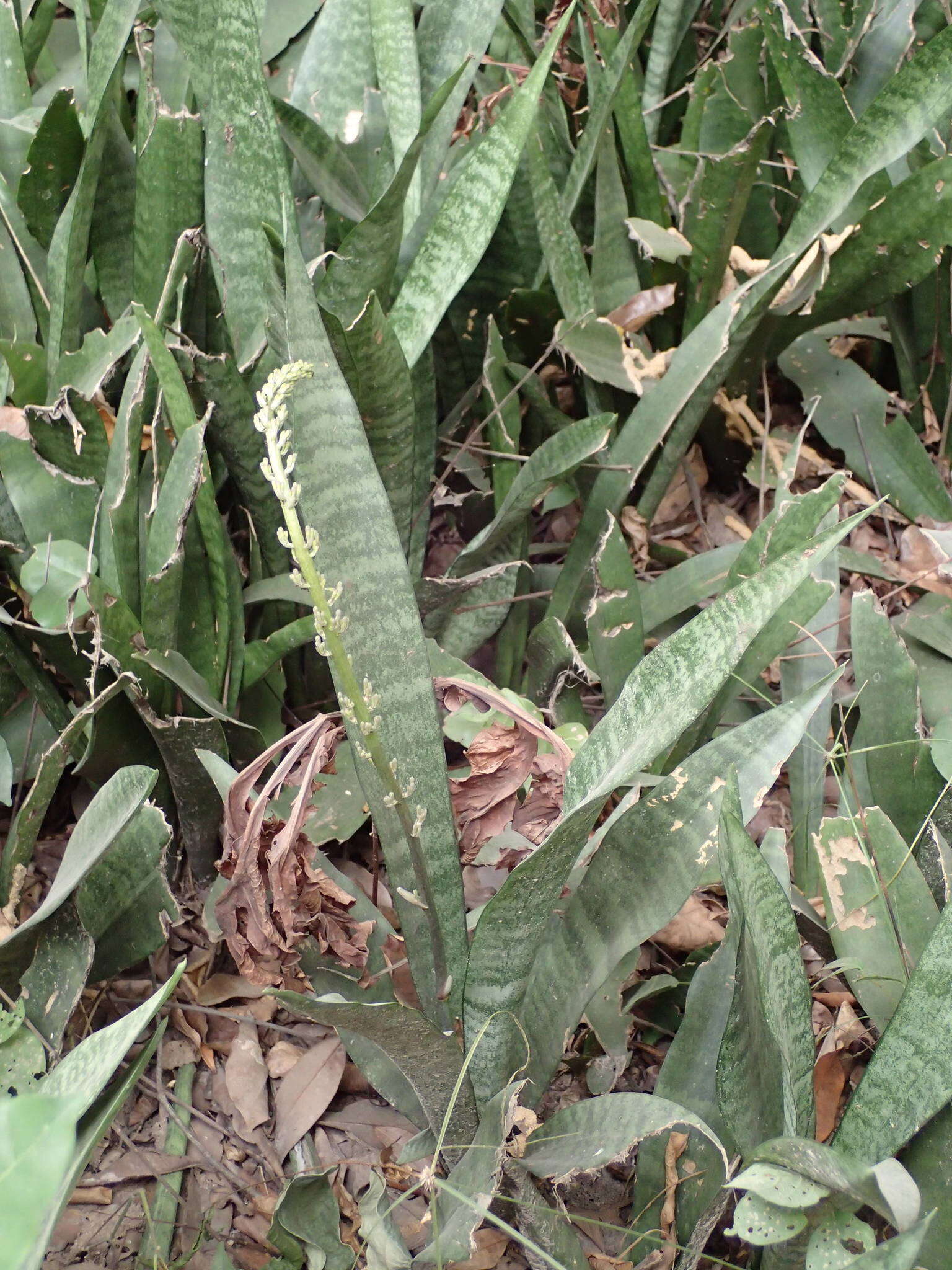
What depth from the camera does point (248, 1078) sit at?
88 cm

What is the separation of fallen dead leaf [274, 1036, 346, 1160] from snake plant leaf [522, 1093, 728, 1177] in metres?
0.25

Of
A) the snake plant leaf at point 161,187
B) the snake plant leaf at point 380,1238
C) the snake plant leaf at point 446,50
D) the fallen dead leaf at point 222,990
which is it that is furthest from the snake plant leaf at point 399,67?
the snake plant leaf at point 380,1238

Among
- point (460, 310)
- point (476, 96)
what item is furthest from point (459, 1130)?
point (476, 96)

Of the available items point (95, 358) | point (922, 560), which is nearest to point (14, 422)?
point (95, 358)

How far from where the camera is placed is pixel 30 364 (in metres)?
0.93

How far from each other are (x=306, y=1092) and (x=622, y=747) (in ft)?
1.57

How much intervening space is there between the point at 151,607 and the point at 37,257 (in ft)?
1.44

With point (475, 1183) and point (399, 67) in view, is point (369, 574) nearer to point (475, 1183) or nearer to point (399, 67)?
point (475, 1183)

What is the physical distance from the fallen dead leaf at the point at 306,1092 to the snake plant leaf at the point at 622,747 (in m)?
0.27

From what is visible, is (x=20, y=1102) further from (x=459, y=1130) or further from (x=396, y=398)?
(x=396, y=398)

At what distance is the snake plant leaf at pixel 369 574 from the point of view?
63 centimetres

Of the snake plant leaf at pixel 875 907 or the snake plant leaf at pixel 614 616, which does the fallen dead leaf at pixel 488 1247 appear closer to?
the snake plant leaf at pixel 875 907

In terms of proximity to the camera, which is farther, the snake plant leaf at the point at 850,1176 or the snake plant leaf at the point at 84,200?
the snake plant leaf at the point at 84,200

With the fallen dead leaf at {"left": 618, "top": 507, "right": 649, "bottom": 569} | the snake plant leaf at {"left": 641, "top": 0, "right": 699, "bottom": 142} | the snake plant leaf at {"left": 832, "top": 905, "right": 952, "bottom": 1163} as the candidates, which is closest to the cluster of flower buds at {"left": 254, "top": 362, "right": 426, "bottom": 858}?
the snake plant leaf at {"left": 832, "top": 905, "right": 952, "bottom": 1163}
